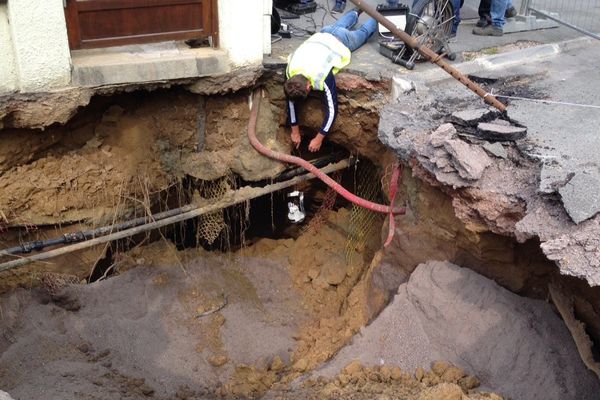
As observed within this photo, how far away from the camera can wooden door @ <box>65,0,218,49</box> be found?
5.50 metres

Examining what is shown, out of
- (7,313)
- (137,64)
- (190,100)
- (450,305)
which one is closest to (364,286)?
(450,305)

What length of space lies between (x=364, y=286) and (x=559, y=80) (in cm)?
304

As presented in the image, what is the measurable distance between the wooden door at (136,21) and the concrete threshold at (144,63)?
151mm

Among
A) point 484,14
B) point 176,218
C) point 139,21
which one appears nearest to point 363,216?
point 176,218

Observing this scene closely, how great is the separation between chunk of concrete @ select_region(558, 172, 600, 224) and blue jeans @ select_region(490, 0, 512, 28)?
4.06m

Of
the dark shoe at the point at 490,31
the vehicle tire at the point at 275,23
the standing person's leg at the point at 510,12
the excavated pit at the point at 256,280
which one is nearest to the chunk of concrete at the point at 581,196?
the excavated pit at the point at 256,280

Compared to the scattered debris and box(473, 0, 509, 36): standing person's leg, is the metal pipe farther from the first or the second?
box(473, 0, 509, 36): standing person's leg

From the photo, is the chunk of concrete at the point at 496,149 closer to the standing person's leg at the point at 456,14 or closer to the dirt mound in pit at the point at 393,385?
the dirt mound in pit at the point at 393,385

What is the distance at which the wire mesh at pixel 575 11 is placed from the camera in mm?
8789

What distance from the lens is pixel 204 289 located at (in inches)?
271

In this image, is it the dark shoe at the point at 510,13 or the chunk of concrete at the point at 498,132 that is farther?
the dark shoe at the point at 510,13

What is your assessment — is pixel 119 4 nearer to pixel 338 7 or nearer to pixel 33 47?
pixel 33 47

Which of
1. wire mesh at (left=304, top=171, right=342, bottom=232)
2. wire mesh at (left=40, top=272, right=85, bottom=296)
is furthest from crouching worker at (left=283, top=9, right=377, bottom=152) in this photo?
wire mesh at (left=40, top=272, right=85, bottom=296)

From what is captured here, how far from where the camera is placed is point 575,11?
31.3ft
